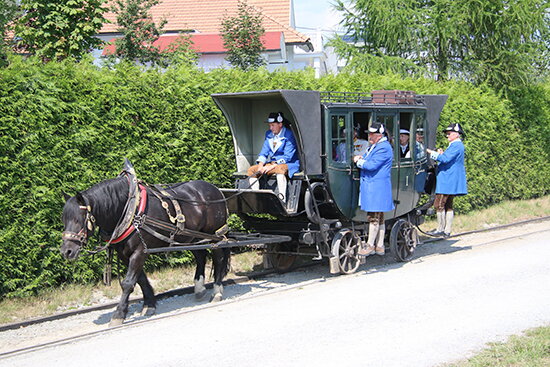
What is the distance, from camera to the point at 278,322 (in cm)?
695

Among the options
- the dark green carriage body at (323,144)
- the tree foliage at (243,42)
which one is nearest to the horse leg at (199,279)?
the dark green carriage body at (323,144)

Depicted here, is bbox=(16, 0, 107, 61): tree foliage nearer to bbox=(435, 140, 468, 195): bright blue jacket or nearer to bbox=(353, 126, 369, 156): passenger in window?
bbox=(353, 126, 369, 156): passenger in window

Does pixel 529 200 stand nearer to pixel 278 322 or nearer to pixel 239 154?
pixel 239 154

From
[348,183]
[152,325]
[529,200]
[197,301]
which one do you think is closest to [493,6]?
[529,200]

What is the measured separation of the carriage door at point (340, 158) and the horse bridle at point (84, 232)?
352 cm

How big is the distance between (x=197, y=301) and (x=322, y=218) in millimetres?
2185

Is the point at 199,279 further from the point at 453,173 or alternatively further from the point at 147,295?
the point at 453,173

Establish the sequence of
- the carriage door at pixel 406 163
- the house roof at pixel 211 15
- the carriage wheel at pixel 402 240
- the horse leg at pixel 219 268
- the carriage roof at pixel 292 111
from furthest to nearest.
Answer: the house roof at pixel 211 15 < the carriage door at pixel 406 163 < the carriage wheel at pixel 402 240 < the carriage roof at pixel 292 111 < the horse leg at pixel 219 268

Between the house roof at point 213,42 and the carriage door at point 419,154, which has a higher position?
the house roof at point 213,42

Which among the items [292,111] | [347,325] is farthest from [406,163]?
[347,325]

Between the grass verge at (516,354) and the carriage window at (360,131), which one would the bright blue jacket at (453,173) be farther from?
the grass verge at (516,354)

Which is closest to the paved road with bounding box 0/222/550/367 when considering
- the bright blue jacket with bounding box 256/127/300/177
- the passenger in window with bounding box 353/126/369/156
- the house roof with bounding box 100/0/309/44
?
the bright blue jacket with bounding box 256/127/300/177

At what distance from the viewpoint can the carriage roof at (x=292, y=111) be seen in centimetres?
852

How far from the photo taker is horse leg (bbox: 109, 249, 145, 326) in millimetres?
7117
